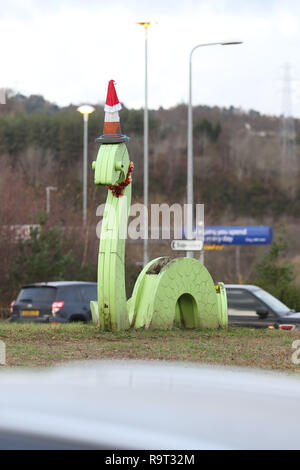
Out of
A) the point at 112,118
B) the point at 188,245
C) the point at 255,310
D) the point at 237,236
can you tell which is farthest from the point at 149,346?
the point at 237,236

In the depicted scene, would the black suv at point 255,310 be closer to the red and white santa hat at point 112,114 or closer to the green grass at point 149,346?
the green grass at point 149,346

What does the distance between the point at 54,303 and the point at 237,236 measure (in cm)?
1732

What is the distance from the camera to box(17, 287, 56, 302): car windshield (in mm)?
18484

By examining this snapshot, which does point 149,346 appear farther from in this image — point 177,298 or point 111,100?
point 111,100

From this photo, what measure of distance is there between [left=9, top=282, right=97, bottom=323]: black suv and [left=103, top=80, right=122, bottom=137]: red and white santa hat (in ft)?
21.6

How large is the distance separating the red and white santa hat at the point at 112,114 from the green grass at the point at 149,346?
3.05m

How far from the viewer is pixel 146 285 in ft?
42.5

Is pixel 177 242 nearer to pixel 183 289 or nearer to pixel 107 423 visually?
pixel 183 289

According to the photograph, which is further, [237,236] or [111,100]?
[237,236]

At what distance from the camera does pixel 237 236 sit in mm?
34500

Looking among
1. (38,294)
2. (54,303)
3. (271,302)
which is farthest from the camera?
(38,294)

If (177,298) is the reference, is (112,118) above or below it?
above
